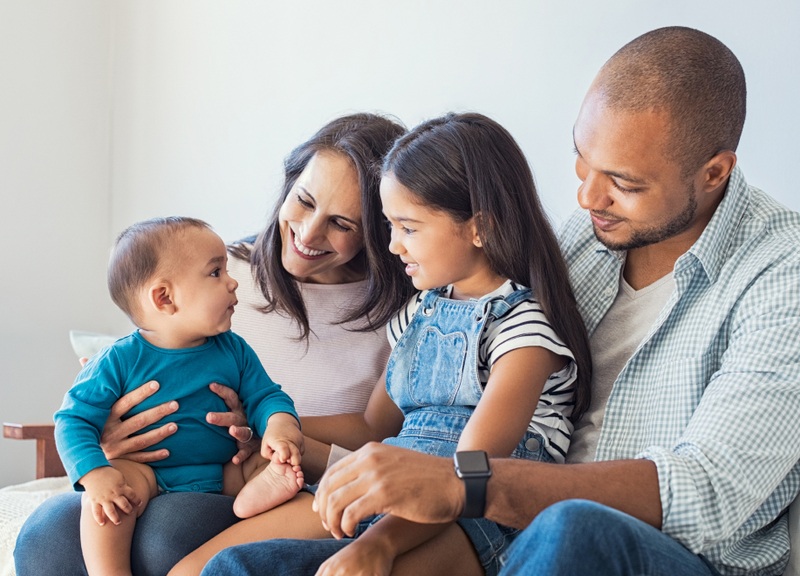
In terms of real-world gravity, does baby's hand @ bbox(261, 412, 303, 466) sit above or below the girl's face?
below

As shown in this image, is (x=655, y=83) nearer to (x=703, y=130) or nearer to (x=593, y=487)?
(x=703, y=130)

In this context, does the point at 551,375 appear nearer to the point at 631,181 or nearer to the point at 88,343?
the point at 631,181

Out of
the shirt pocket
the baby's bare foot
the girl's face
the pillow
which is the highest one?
the girl's face

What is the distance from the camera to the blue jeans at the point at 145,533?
62.0 inches

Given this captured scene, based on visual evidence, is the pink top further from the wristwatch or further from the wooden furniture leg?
the wristwatch

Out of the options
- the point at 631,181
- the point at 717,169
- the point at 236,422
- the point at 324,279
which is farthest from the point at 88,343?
the point at 717,169

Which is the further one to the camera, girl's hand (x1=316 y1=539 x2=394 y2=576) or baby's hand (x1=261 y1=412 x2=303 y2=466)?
baby's hand (x1=261 y1=412 x2=303 y2=466)

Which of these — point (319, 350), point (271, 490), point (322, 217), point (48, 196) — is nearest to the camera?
point (271, 490)

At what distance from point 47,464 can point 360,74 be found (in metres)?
1.36

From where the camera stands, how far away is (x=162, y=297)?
5.53 ft

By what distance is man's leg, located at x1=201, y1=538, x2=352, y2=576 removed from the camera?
133cm

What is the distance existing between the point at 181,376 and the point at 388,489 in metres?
0.62

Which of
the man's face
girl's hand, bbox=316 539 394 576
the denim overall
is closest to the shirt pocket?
the denim overall

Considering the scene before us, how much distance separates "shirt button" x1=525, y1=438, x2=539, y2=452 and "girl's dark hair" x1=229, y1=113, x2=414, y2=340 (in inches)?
20.6
